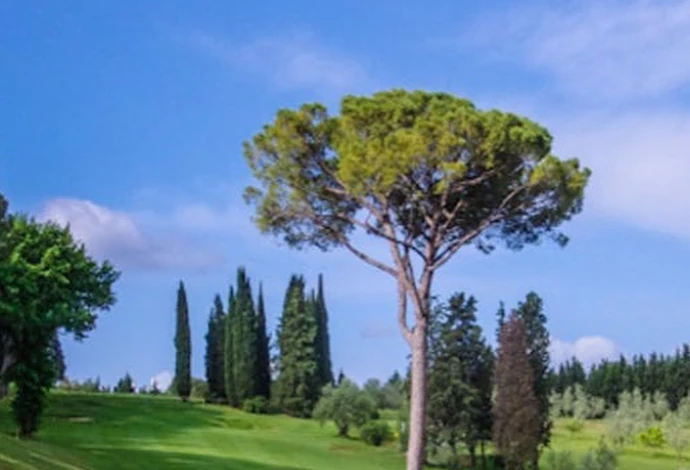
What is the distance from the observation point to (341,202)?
2627cm

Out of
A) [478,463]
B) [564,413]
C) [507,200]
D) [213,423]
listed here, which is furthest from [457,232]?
[564,413]

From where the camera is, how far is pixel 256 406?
222 feet

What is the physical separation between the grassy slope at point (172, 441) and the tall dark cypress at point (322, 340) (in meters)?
10.8

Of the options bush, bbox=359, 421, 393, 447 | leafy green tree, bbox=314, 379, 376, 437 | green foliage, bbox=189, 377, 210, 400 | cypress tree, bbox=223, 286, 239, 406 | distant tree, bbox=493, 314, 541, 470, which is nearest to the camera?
distant tree, bbox=493, 314, 541, 470

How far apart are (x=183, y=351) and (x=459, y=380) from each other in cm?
3137

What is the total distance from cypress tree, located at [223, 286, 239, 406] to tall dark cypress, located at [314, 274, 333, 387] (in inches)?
239

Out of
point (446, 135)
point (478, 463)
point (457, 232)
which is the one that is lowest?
point (478, 463)

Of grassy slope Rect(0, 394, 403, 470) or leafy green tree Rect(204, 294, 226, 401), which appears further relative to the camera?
leafy green tree Rect(204, 294, 226, 401)

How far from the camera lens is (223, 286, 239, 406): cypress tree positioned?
70.8m

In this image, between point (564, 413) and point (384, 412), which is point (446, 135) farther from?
point (564, 413)

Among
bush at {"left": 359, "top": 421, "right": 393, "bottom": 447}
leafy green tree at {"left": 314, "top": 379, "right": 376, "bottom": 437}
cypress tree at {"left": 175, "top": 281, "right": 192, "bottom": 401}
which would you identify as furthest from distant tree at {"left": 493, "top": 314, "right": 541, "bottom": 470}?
cypress tree at {"left": 175, "top": 281, "right": 192, "bottom": 401}

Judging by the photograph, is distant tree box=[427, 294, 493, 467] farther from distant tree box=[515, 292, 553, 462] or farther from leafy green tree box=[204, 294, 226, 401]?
leafy green tree box=[204, 294, 226, 401]

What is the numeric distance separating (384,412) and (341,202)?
48.9 meters

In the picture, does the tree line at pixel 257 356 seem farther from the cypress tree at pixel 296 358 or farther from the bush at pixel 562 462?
the bush at pixel 562 462
